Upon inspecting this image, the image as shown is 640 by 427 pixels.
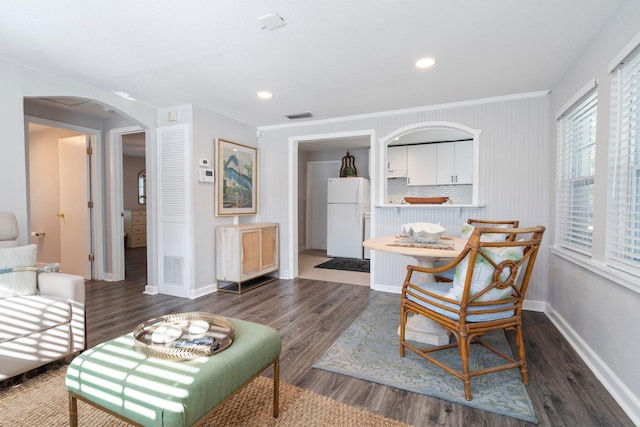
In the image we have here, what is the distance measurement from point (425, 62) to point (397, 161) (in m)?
3.36

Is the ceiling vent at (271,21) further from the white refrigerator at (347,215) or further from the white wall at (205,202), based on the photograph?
the white refrigerator at (347,215)

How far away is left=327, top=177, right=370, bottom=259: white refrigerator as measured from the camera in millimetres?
6062

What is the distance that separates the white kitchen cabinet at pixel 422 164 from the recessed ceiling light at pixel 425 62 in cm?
316

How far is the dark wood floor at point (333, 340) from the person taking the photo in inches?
61.9

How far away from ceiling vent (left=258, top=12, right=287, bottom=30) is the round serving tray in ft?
5.90

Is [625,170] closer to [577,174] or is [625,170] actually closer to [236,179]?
[577,174]

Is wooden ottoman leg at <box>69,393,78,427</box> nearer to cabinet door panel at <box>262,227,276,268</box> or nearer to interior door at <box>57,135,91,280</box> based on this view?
cabinet door panel at <box>262,227,276,268</box>

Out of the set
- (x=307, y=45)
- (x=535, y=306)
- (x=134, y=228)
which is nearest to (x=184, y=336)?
(x=307, y=45)

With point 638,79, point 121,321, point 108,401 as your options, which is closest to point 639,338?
A: point 638,79

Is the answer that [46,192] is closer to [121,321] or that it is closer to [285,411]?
[121,321]

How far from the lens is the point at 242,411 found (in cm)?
158

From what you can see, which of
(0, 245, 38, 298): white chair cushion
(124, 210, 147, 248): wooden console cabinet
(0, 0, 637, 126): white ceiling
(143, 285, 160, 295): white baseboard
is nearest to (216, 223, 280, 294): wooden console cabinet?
(143, 285, 160, 295): white baseboard

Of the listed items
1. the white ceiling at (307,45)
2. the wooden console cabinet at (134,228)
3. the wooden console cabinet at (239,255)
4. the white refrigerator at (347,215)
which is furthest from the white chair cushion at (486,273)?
the wooden console cabinet at (134,228)

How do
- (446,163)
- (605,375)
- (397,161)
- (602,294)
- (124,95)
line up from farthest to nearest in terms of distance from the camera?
(397,161), (446,163), (124,95), (602,294), (605,375)
